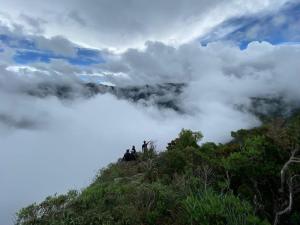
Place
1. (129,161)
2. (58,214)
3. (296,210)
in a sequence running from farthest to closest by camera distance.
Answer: (129,161) → (296,210) → (58,214)

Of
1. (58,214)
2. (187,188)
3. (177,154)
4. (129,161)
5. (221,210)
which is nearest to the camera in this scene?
(221,210)

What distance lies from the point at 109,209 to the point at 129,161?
19.3 metres

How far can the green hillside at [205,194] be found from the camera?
46.9 feet

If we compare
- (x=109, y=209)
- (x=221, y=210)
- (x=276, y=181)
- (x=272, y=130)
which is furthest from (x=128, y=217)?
(x=272, y=130)

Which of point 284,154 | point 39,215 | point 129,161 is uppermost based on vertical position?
point 284,154

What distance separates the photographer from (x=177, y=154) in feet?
85.8

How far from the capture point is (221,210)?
1369 centimetres

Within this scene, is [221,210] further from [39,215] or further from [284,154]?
[284,154]

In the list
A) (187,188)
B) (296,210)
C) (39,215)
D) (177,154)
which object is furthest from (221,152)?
(39,215)

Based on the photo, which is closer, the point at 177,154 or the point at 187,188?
the point at 187,188

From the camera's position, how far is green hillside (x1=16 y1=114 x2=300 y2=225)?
14281mm

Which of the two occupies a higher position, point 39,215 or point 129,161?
point 39,215

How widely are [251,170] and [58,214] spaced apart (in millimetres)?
10496

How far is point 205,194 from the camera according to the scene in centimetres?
1543
